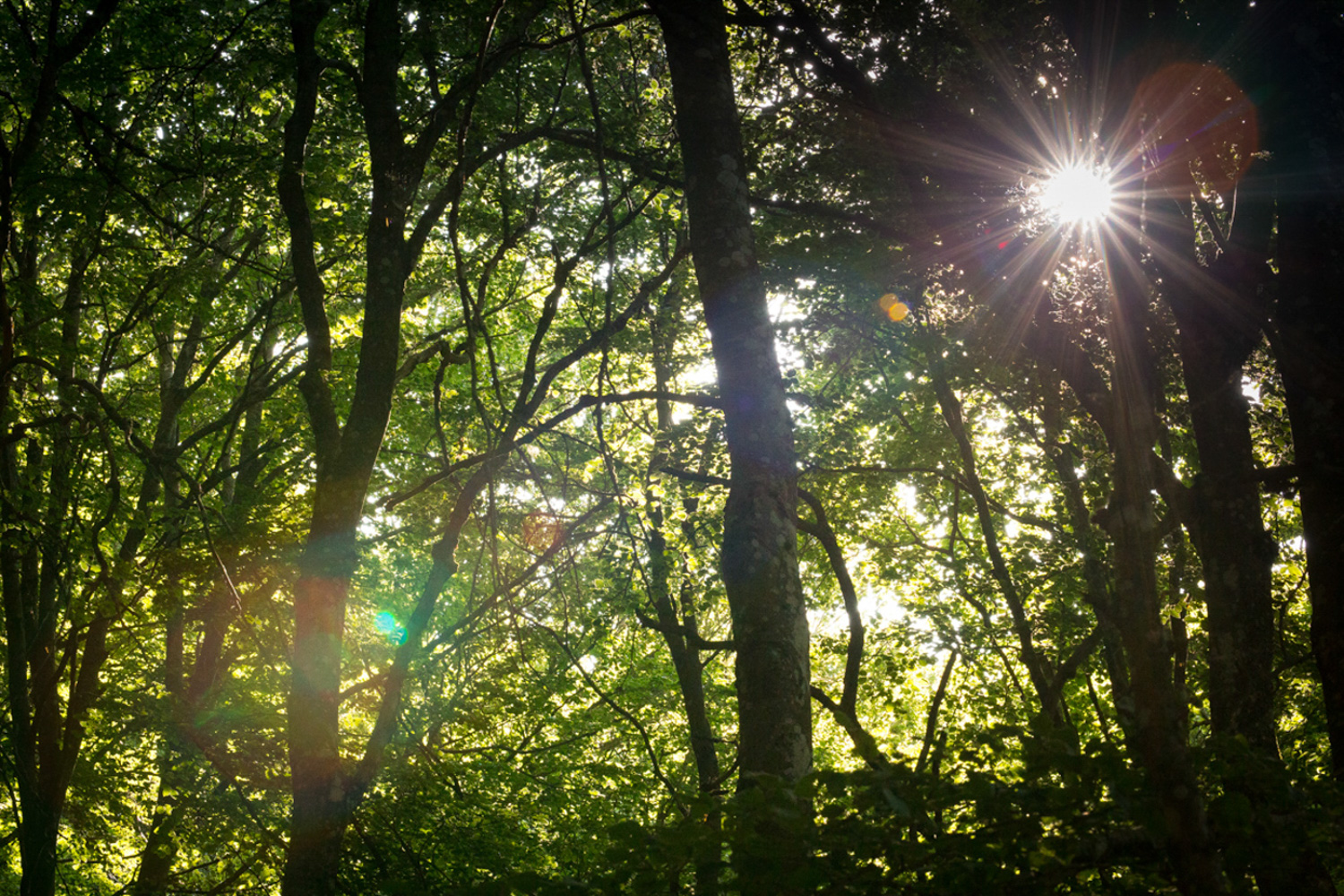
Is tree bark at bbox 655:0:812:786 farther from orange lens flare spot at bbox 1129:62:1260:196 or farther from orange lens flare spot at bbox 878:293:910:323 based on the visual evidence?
orange lens flare spot at bbox 878:293:910:323

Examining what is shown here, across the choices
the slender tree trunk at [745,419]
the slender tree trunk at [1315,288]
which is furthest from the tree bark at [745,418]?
the slender tree trunk at [1315,288]

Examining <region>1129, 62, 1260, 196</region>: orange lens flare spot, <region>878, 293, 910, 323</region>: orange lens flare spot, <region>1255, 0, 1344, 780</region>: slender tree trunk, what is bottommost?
<region>1255, 0, 1344, 780</region>: slender tree trunk

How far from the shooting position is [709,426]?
8.99 m

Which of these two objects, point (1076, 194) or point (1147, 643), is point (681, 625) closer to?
point (1076, 194)

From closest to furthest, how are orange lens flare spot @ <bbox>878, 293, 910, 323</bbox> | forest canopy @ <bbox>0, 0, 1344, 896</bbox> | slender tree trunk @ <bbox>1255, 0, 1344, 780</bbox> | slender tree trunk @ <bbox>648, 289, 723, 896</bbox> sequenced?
1. slender tree trunk @ <bbox>648, 289, 723, 896</bbox>
2. forest canopy @ <bbox>0, 0, 1344, 896</bbox>
3. slender tree trunk @ <bbox>1255, 0, 1344, 780</bbox>
4. orange lens flare spot @ <bbox>878, 293, 910, 323</bbox>

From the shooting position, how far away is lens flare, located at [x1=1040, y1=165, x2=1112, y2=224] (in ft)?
17.8

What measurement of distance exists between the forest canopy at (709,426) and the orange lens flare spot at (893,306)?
0.47 ft

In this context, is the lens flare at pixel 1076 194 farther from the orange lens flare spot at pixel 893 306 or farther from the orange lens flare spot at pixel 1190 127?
the orange lens flare spot at pixel 893 306

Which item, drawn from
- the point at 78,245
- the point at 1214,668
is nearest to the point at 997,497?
the point at 1214,668

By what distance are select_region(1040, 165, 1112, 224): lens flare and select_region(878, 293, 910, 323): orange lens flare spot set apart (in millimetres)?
1683

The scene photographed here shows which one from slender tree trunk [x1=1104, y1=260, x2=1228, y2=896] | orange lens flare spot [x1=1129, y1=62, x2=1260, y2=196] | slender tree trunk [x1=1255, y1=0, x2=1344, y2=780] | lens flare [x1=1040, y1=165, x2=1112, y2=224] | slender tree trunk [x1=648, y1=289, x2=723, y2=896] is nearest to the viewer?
slender tree trunk [x1=1104, y1=260, x2=1228, y2=896]

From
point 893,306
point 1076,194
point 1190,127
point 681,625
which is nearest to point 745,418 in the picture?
point 1076,194

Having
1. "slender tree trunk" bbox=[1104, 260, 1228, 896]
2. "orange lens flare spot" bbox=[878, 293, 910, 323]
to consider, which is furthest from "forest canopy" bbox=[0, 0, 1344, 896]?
"orange lens flare spot" bbox=[878, 293, 910, 323]

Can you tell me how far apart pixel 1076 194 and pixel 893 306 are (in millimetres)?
2111
